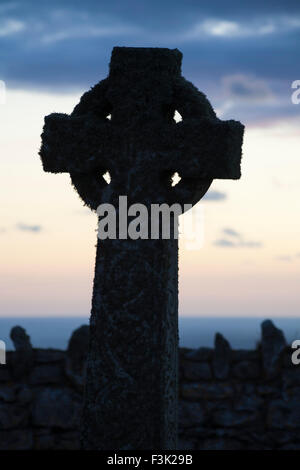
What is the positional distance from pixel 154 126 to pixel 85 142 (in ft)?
1.50

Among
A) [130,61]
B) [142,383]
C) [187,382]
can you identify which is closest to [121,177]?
[130,61]

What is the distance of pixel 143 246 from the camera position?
425cm

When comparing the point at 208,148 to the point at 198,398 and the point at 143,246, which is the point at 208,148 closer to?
the point at 143,246

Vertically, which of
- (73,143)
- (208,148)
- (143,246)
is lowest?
(143,246)

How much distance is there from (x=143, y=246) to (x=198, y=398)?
440cm

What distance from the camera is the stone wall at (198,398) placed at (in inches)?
324

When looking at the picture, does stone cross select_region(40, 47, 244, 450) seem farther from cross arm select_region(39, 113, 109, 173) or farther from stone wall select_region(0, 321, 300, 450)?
stone wall select_region(0, 321, 300, 450)

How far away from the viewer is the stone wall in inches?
324

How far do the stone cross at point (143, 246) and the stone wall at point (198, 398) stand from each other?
401 centimetres

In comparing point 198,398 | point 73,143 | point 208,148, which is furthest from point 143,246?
point 198,398

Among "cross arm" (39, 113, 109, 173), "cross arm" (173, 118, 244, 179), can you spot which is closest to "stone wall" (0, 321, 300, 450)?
"cross arm" (39, 113, 109, 173)

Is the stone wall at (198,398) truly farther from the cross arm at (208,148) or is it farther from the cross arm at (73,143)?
the cross arm at (208,148)

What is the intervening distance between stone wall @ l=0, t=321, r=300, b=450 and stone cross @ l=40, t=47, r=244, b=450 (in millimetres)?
4006
